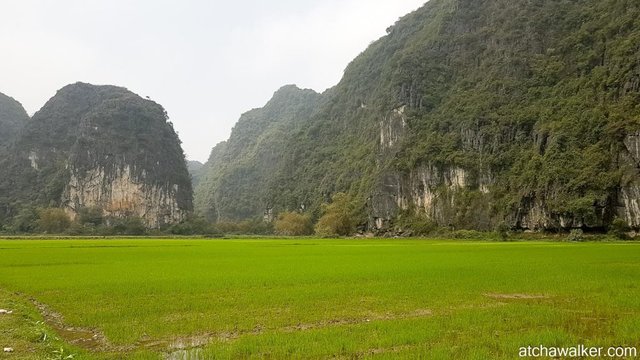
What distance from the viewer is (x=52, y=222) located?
87625 millimetres

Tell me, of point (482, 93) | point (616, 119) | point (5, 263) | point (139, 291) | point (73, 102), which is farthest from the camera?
point (73, 102)

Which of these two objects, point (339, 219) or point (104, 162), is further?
point (104, 162)

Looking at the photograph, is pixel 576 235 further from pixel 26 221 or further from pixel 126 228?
pixel 26 221

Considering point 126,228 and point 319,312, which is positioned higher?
point 319,312

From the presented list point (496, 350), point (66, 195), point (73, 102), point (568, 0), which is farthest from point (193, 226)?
point (496, 350)

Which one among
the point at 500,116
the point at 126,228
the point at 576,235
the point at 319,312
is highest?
the point at 500,116

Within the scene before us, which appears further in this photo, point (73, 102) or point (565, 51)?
point (73, 102)

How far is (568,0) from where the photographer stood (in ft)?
278

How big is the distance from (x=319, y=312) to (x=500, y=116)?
2916 inches

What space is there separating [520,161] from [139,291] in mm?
66648

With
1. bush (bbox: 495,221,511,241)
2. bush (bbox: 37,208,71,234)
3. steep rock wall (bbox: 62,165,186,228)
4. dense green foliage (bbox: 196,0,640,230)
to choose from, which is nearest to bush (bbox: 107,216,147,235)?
bush (bbox: 37,208,71,234)

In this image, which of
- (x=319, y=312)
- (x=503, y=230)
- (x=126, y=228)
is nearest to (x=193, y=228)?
(x=126, y=228)

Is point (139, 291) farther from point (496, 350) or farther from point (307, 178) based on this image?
point (307, 178)

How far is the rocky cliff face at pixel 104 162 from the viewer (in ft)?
352
